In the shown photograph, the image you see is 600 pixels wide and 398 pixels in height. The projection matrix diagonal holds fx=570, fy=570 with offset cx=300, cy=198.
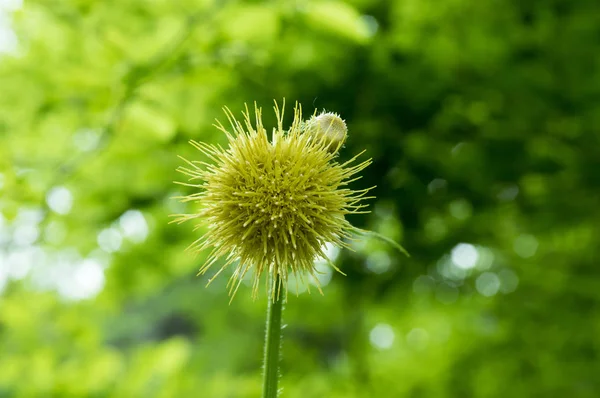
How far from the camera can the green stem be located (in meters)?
0.64

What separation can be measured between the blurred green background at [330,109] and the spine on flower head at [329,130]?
1125 millimetres

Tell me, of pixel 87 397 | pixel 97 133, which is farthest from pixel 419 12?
pixel 87 397

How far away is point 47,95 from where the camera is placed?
2623 mm

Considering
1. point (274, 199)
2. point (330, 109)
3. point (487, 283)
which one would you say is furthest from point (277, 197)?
point (487, 283)

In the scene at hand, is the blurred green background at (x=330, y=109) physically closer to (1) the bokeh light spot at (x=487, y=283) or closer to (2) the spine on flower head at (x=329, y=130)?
(1) the bokeh light spot at (x=487, y=283)

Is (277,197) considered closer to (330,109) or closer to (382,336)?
(330,109)

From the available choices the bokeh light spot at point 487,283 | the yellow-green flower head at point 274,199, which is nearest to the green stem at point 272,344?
the yellow-green flower head at point 274,199

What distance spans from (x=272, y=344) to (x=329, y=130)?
277 mm

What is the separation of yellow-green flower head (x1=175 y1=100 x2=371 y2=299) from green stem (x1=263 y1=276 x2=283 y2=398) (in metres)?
0.06

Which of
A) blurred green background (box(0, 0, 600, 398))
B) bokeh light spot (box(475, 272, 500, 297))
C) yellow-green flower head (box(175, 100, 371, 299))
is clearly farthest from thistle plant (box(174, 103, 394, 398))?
bokeh light spot (box(475, 272, 500, 297))

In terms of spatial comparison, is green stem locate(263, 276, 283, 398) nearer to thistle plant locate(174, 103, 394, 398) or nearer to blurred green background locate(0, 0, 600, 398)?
thistle plant locate(174, 103, 394, 398)

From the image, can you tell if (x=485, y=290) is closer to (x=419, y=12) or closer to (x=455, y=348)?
(x=455, y=348)

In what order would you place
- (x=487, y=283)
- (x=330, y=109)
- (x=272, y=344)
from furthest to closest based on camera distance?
(x=487, y=283)
(x=330, y=109)
(x=272, y=344)

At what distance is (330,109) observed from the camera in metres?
2.15
